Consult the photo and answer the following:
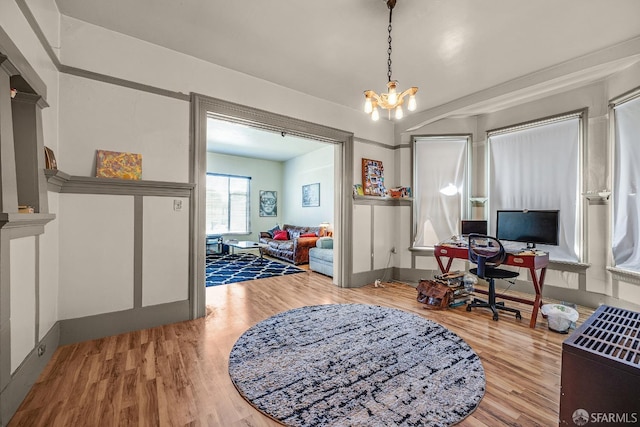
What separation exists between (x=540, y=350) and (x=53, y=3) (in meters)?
4.96

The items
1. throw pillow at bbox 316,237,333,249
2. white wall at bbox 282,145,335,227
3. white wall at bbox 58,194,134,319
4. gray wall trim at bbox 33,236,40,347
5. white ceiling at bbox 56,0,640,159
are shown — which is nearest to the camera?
gray wall trim at bbox 33,236,40,347

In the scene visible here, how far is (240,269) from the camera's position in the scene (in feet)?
18.4

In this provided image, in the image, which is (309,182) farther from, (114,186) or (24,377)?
(24,377)

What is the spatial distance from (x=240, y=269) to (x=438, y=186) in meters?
4.05

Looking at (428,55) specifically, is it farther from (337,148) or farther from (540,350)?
(540,350)

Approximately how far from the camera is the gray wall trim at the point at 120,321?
2416 millimetres

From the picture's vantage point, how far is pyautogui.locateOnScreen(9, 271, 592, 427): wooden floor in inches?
61.8

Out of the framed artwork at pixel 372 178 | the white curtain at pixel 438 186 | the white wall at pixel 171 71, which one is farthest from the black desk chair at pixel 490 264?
the white wall at pixel 171 71

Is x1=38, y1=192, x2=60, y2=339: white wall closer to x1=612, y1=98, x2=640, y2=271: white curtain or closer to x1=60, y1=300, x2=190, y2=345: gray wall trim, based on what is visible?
x1=60, y1=300, x2=190, y2=345: gray wall trim

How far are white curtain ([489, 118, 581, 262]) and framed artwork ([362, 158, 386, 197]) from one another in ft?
5.46

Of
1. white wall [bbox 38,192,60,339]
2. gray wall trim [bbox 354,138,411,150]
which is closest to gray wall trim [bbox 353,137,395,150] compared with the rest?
gray wall trim [bbox 354,138,411,150]

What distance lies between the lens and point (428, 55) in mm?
2934

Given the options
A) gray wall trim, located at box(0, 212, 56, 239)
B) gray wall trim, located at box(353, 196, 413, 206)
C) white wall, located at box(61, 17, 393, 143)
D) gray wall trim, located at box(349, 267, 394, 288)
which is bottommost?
gray wall trim, located at box(349, 267, 394, 288)

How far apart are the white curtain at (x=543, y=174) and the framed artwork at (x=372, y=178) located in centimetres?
166
